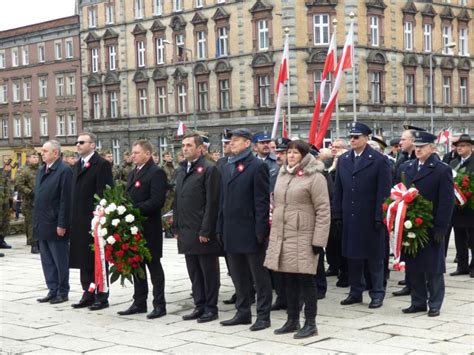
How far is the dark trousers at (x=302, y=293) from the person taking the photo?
9.17 meters

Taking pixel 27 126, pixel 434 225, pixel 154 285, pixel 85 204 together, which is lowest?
pixel 154 285

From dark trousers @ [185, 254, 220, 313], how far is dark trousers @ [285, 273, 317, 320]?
1.26 meters

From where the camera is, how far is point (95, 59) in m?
62.1

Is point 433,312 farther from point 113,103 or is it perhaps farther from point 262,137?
point 113,103

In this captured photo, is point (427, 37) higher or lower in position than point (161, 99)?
higher

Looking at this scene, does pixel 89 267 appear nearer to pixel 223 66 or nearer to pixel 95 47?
pixel 223 66

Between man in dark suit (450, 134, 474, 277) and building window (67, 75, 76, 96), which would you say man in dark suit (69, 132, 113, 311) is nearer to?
man in dark suit (450, 134, 474, 277)

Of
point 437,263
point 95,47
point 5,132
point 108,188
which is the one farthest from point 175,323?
point 5,132

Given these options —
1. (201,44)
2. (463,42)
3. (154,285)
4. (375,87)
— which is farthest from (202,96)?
(154,285)

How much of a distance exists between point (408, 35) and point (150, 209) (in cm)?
4593

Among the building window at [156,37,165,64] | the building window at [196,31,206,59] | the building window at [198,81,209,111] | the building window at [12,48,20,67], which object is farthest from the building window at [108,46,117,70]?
the building window at [12,48,20,67]

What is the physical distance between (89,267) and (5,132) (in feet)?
214

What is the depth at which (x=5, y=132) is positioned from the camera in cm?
7388

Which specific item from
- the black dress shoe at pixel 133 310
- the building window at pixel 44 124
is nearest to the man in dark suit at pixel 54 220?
the black dress shoe at pixel 133 310
